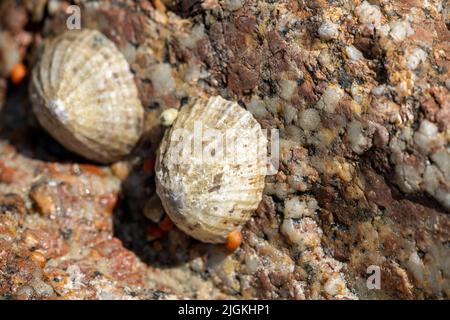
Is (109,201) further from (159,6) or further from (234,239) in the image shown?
(159,6)

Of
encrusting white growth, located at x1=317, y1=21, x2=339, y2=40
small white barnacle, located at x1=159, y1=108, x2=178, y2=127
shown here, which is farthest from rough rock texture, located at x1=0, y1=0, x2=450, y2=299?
small white barnacle, located at x1=159, y1=108, x2=178, y2=127

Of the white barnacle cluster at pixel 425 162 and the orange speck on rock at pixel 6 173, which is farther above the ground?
the white barnacle cluster at pixel 425 162

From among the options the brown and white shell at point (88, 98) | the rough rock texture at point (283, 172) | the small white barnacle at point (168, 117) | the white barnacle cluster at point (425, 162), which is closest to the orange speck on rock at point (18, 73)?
the brown and white shell at point (88, 98)

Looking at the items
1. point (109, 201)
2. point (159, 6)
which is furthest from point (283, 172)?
point (159, 6)

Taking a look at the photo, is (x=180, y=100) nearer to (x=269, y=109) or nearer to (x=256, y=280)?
(x=269, y=109)

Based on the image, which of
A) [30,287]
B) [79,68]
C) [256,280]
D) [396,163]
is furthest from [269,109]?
[30,287]

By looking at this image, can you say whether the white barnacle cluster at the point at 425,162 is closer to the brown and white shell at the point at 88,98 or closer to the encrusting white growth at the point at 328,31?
the encrusting white growth at the point at 328,31
